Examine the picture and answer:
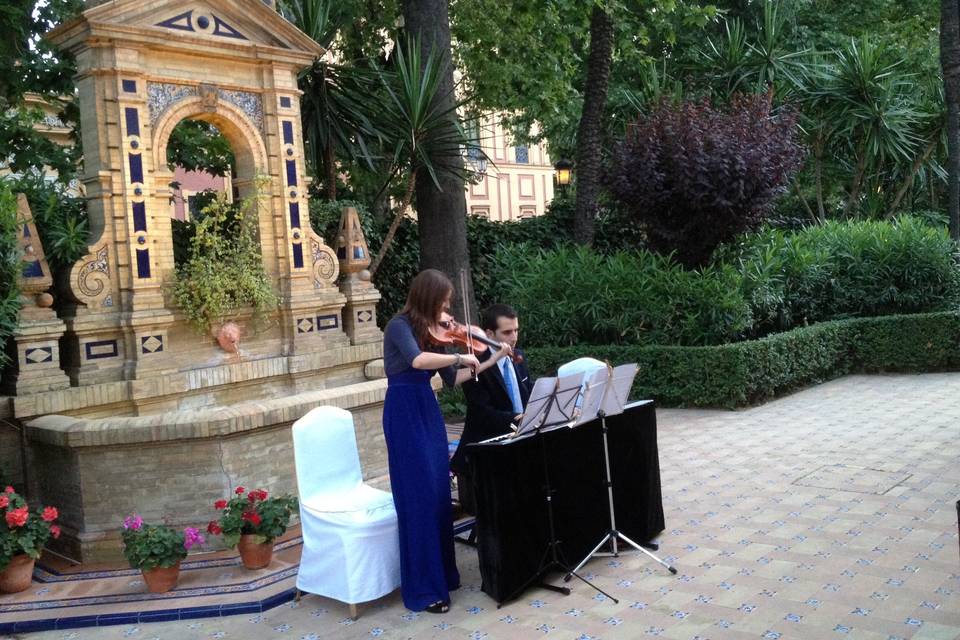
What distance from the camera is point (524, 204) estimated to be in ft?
108

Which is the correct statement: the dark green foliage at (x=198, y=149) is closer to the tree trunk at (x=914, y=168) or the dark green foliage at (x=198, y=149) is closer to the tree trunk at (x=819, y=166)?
the tree trunk at (x=819, y=166)

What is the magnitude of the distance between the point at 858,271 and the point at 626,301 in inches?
181

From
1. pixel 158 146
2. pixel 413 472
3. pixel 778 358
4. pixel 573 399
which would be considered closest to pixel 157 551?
pixel 413 472

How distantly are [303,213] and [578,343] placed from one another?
4469 millimetres

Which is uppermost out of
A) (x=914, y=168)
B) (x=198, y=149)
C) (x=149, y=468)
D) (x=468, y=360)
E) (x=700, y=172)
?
(x=198, y=149)

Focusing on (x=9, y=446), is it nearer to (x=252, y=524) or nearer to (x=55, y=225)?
(x=55, y=225)

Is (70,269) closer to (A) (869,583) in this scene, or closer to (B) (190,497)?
(B) (190,497)

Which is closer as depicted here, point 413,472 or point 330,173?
point 413,472

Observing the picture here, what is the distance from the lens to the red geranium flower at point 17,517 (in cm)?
583

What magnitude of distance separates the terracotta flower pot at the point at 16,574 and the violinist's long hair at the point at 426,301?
2.98m

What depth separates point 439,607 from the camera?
523 cm

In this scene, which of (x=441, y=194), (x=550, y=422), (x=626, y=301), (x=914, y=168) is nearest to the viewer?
(x=550, y=422)

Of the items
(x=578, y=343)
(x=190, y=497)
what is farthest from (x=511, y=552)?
(x=578, y=343)

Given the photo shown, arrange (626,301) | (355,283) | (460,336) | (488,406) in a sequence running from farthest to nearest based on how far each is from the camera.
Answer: (626,301), (355,283), (488,406), (460,336)
